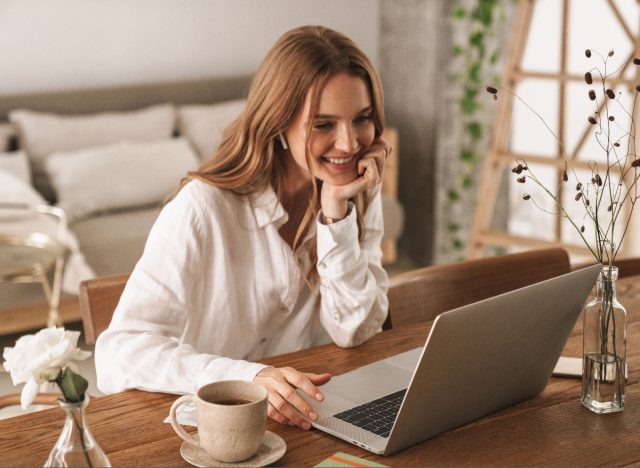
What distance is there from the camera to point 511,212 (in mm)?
4688

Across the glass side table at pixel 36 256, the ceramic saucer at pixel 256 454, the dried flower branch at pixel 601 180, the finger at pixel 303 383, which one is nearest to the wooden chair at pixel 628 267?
the dried flower branch at pixel 601 180

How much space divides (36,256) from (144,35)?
68.4 inches

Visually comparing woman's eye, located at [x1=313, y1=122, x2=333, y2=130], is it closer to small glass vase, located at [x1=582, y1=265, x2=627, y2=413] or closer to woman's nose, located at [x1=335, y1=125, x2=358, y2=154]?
woman's nose, located at [x1=335, y1=125, x2=358, y2=154]

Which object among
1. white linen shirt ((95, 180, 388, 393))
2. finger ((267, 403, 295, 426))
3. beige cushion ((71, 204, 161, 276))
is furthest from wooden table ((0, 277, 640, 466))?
beige cushion ((71, 204, 161, 276))

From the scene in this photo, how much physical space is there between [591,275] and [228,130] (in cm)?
81

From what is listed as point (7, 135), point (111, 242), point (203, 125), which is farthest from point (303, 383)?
point (203, 125)

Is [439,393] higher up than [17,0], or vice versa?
[17,0]

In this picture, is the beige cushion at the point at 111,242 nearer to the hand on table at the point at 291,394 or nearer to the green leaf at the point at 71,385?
the hand on table at the point at 291,394

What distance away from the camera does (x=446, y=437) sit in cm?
125

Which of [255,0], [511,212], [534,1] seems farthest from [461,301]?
[255,0]

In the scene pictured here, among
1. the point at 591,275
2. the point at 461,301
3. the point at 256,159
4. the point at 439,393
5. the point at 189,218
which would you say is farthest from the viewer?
the point at 461,301

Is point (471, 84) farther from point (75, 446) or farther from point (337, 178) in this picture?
point (75, 446)

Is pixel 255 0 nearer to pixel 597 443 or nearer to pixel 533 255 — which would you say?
pixel 533 255

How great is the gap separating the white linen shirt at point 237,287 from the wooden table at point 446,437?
0.16m
